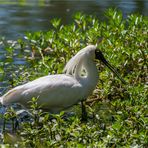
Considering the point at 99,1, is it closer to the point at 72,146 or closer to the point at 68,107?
the point at 68,107

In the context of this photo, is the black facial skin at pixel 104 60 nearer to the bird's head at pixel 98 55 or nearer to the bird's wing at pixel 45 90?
the bird's head at pixel 98 55

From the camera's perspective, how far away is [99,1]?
2303 centimetres

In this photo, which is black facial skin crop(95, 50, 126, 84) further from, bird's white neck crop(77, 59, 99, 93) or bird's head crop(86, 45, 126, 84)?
bird's white neck crop(77, 59, 99, 93)

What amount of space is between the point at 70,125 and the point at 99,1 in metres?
15.6

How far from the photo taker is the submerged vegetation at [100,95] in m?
7.48

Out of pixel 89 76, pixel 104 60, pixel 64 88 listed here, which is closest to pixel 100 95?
pixel 104 60

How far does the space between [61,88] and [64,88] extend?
0.04 m

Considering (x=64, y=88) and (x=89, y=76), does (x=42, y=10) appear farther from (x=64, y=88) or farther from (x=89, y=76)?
(x=64, y=88)

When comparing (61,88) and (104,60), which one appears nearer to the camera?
(61,88)

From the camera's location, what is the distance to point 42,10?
2050cm

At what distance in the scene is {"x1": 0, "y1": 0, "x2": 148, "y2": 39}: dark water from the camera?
16.9 metres

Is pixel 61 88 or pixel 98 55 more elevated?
pixel 98 55

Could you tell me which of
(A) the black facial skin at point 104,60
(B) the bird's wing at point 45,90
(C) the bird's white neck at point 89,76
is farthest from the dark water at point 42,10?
(B) the bird's wing at point 45,90

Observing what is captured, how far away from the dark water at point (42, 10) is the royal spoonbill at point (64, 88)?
5823 mm
